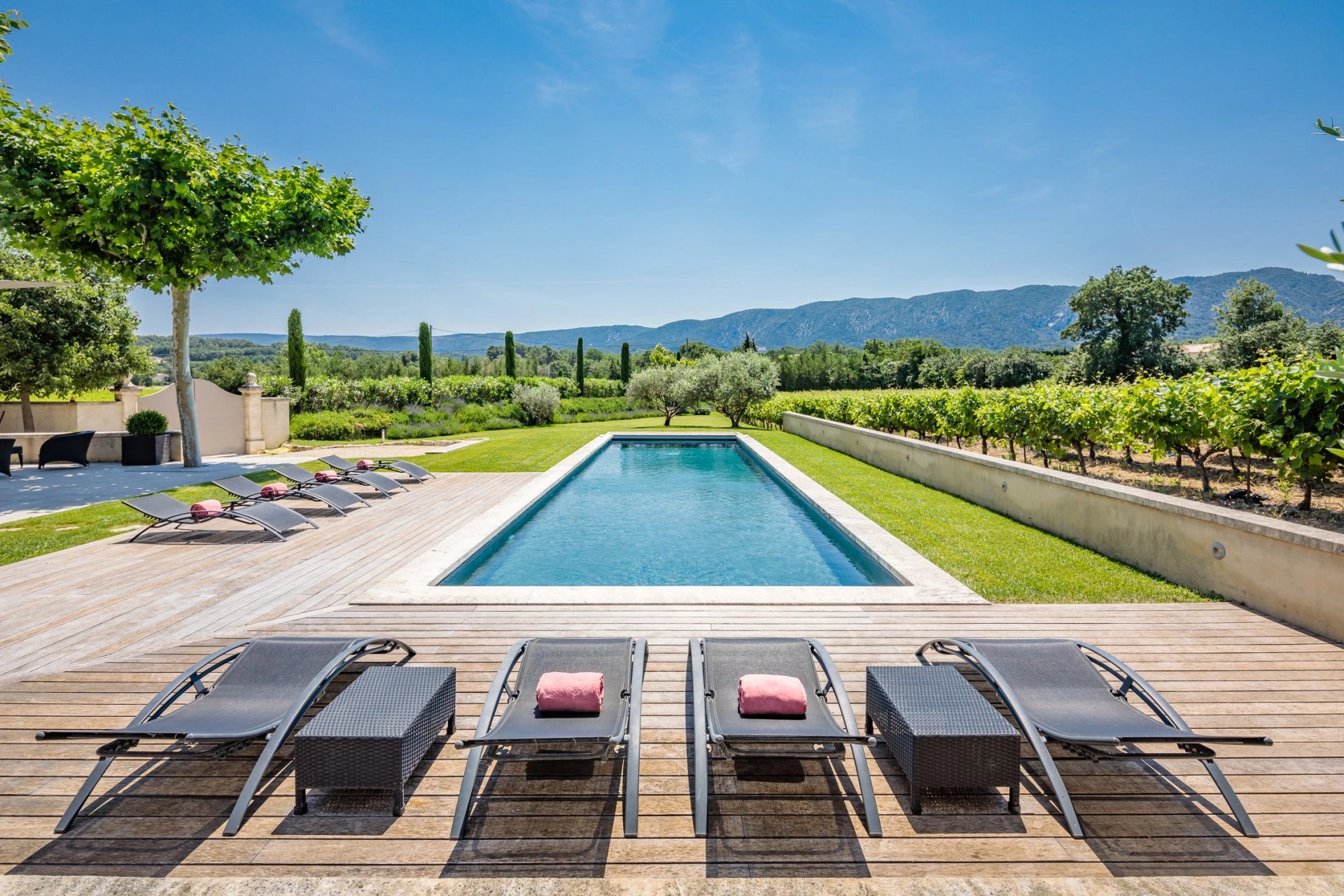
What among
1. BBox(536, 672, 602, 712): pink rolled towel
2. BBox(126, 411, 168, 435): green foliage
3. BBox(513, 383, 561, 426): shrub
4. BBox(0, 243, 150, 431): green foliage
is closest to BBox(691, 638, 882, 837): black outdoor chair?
BBox(536, 672, 602, 712): pink rolled towel

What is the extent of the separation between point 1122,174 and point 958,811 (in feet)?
79.3

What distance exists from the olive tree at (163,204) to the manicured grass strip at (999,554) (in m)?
11.7

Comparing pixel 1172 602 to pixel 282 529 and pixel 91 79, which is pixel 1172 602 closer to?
pixel 282 529

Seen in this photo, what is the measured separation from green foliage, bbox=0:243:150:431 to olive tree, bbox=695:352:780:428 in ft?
62.3

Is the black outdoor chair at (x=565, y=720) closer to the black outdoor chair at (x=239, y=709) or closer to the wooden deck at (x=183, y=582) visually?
the black outdoor chair at (x=239, y=709)

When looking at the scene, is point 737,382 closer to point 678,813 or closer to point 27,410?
point 27,410

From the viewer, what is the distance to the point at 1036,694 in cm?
303

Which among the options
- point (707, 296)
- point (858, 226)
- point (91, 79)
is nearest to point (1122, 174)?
point (858, 226)

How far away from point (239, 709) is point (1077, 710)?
3.94 m

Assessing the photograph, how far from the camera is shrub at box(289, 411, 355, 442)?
2002cm

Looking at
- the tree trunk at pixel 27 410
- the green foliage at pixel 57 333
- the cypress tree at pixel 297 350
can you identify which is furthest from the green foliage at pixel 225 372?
the green foliage at pixel 57 333

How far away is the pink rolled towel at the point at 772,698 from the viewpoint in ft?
9.42

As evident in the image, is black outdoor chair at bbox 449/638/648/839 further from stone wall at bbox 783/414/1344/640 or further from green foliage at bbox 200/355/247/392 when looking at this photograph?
green foliage at bbox 200/355/247/392

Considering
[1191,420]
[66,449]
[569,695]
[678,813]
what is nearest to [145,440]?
[66,449]
